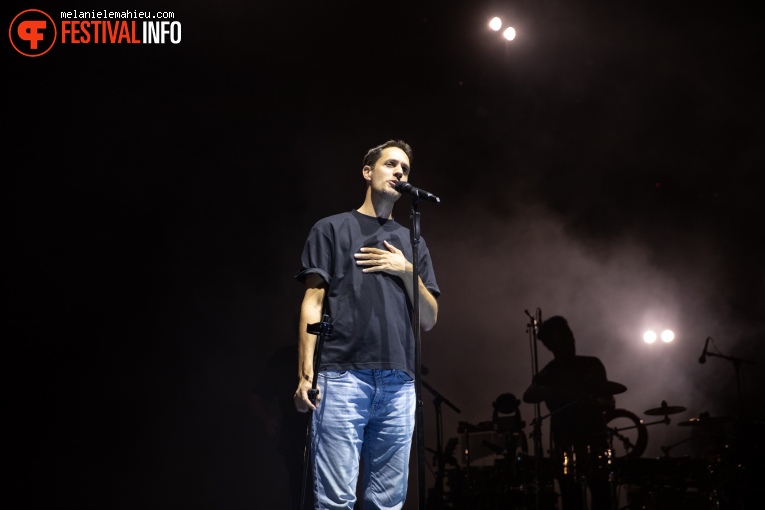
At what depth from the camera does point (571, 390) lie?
483 centimetres

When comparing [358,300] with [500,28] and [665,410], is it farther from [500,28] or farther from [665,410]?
[500,28]

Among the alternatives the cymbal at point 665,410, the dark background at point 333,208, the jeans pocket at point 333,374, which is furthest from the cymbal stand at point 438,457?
the jeans pocket at point 333,374

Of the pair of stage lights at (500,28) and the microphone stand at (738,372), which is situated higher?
the pair of stage lights at (500,28)

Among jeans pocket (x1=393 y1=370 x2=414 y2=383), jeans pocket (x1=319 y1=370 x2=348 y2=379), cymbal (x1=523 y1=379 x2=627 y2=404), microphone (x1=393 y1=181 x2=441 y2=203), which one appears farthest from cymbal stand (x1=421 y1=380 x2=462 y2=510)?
microphone (x1=393 y1=181 x2=441 y2=203)

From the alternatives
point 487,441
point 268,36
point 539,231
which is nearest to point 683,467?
point 487,441

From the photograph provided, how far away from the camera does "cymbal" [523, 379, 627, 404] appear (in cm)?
483

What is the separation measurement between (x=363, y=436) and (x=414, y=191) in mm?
976

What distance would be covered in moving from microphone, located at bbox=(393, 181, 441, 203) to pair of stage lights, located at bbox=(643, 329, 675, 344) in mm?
4831

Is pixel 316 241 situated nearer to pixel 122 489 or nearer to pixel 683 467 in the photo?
pixel 122 489

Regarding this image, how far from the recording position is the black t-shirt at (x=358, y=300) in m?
2.27

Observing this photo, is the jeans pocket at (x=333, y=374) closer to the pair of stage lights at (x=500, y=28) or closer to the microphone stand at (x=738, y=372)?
the pair of stage lights at (x=500, y=28)

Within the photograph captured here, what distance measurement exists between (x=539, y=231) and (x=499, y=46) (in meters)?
1.84

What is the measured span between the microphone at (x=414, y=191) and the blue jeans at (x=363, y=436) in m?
0.68

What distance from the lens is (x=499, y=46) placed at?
18.3 feet
